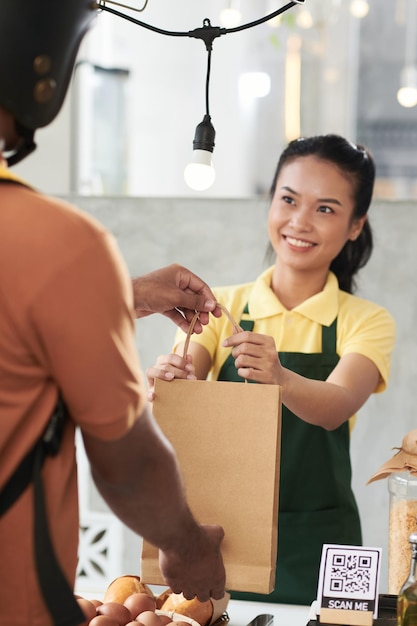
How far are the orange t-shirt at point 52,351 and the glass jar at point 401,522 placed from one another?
837mm

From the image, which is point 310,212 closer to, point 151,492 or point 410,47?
point 151,492

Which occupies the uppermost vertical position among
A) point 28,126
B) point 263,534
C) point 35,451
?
point 28,126

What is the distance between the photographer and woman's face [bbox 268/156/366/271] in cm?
234

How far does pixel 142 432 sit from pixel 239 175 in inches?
166

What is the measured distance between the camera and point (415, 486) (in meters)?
1.74

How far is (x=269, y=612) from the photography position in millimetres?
1823

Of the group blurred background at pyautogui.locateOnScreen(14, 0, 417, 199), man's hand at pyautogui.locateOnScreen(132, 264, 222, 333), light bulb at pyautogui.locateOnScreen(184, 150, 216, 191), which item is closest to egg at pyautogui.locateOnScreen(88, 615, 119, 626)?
man's hand at pyautogui.locateOnScreen(132, 264, 222, 333)

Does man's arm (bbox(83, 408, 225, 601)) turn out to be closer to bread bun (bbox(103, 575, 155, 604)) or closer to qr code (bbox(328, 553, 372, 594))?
qr code (bbox(328, 553, 372, 594))

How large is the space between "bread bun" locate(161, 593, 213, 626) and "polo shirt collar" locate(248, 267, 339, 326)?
0.91 m

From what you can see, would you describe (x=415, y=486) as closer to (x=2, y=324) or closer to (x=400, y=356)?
(x=2, y=324)

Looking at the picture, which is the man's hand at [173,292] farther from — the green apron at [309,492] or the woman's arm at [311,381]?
the green apron at [309,492]

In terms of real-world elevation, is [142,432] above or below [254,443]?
above

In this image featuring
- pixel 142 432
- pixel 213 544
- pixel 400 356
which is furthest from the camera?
pixel 400 356

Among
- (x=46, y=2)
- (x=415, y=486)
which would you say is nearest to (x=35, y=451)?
(x=46, y=2)
